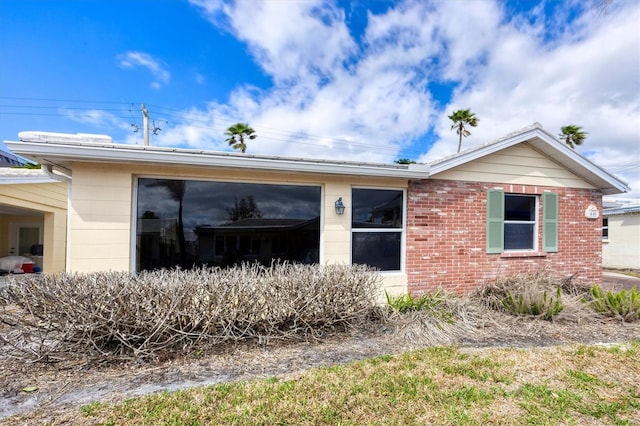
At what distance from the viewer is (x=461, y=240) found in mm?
7574

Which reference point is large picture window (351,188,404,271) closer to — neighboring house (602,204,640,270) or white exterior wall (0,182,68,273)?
white exterior wall (0,182,68,273)

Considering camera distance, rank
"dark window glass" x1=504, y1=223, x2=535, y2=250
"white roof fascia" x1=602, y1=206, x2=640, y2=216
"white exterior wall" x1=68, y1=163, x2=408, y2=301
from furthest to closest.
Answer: "white roof fascia" x1=602, y1=206, x2=640, y2=216 → "dark window glass" x1=504, y1=223, x2=535, y2=250 → "white exterior wall" x1=68, y1=163, x2=408, y2=301

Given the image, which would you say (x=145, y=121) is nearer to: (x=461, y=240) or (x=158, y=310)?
(x=158, y=310)

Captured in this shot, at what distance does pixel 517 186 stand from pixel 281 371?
7374 millimetres

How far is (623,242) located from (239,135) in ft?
82.1

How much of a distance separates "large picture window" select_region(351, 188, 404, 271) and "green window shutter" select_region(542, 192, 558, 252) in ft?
13.3

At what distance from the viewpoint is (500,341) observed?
203 inches

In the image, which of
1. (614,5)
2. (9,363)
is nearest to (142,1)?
(9,363)

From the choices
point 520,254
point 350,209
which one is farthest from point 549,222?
point 350,209

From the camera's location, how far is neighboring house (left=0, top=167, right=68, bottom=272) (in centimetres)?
996

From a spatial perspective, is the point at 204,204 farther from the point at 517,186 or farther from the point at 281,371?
the point at 517,186

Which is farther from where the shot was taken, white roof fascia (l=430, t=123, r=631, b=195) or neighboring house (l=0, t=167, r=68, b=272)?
neighboring house (l=0, t=167, r=68, b=272)

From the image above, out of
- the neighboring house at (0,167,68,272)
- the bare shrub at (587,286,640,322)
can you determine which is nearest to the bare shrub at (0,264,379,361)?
the neighboring house at (0,167,68,272)

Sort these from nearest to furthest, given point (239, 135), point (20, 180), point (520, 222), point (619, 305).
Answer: point (619, 305) → point (520, 222) → point (20, 180) → point (239, 135)
